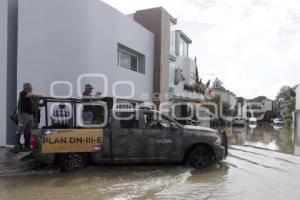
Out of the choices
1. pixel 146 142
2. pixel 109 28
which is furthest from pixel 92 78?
pixel 146 142

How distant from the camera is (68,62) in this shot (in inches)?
581

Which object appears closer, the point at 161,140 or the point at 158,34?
the point at 161,140

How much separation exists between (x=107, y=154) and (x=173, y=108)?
17409mm

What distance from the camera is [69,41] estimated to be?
14789 millimetres

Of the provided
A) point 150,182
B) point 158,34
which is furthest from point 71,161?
point 158,34

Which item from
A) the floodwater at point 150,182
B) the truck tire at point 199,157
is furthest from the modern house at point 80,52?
the truck tire at point 199,157

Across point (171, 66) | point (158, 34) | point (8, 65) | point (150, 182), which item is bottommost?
point (150, 182)

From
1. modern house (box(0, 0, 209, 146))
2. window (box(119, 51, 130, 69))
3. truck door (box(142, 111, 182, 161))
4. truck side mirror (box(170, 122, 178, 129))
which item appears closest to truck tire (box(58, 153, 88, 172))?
truck door (box(142, 111, 182, 161))

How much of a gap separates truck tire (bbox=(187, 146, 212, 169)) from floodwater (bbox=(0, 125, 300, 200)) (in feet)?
0.74

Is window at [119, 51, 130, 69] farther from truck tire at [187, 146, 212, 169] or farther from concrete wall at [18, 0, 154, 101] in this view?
truck tire at [187, 146, 212, 169]

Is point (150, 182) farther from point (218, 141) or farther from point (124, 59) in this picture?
point (124, 59)

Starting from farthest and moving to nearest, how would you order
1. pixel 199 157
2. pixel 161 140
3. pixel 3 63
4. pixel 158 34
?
pixel 158 34 < pixel 3 63 < pixel 199 157 < pixel 161 140

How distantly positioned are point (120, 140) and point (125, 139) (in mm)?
137

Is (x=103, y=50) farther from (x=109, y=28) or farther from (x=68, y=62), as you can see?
(x=68, y=62)
